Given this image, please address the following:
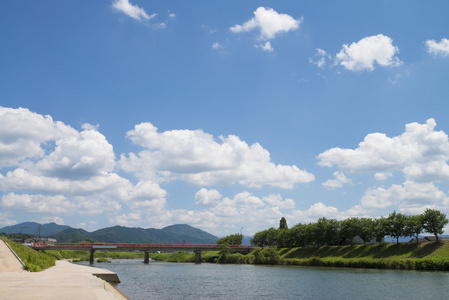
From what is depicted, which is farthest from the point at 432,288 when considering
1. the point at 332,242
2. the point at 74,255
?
the point at 74,255

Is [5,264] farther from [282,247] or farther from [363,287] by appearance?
[282,247]

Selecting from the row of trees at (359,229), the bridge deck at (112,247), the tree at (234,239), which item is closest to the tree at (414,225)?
the row of trees at (359,229)

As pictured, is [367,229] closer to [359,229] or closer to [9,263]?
[359,229]

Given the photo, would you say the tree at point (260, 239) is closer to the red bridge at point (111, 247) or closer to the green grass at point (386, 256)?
the red bridge at point (111, 247)

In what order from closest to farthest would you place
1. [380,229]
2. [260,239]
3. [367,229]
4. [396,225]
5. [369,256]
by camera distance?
[369,256] → [396,225] → [380,229] → [367,229] → [260,239]

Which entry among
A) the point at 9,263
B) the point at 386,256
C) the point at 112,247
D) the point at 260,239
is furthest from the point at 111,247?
the point at 386,256

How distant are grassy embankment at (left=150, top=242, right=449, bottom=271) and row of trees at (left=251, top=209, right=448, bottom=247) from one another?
4.73 meters

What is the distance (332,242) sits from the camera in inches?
4830

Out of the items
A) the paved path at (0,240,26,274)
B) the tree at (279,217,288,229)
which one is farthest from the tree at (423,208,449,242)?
the paved path at (0,240,26,274)

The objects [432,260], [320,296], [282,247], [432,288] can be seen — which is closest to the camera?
[320,296]

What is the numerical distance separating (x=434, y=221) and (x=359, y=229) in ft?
82.4

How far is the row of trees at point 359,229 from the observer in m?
98.6

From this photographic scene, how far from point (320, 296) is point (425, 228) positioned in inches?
2924

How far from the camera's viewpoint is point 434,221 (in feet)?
319
